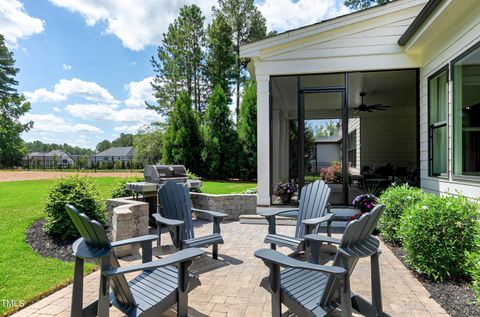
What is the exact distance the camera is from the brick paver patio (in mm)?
2328

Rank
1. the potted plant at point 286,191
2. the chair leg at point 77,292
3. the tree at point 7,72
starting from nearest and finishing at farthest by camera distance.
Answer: the chair leg at point 77,292 < the potted plant at point 286,191 < the tree at point 7,72

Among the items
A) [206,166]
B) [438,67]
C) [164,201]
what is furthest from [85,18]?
[438,67]

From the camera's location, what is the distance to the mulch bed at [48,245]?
11.8 ft

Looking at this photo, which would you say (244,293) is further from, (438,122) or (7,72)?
(7,72)

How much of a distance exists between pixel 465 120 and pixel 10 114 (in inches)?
1489

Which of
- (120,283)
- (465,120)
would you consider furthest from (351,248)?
(465,120)

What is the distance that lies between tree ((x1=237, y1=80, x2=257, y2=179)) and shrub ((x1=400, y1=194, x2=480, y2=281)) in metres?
11.8

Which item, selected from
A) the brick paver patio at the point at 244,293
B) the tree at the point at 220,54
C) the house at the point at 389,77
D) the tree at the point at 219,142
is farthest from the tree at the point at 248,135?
the brick paver patio at the point at 244,293

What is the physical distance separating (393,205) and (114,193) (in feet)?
17.3

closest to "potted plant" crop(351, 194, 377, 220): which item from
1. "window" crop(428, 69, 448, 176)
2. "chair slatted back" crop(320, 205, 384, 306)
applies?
"window" crop(428, 69, 448, 176)

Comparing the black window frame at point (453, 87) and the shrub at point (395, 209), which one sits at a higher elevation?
the black window frame at point (453, 87)

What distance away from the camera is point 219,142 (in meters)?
15.1

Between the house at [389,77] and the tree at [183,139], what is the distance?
741cm

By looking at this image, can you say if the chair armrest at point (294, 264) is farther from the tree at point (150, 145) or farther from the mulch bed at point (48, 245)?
the tree at point (150, 145)
